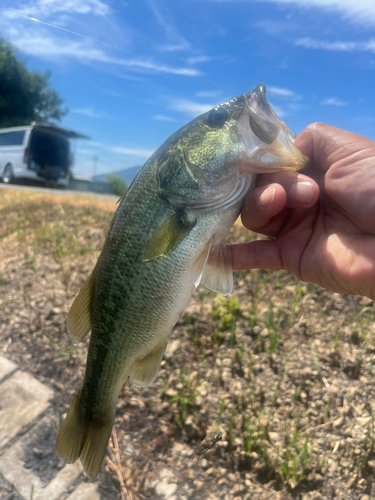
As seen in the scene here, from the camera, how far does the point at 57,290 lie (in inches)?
158

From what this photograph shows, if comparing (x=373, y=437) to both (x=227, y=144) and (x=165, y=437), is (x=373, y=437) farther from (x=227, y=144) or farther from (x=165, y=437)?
(x=227, y=144)

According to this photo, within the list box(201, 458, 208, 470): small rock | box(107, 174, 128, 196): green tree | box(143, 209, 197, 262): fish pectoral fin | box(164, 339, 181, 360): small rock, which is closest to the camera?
box(143, 209, 197, 262): fish pectoral fin

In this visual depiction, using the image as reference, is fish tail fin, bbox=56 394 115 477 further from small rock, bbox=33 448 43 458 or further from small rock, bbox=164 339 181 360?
small rock, bbox=164 339 181 360

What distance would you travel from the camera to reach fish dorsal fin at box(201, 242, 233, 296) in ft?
5.42

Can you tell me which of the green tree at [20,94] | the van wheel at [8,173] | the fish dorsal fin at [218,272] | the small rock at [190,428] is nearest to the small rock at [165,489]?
the small rock at [190,428]

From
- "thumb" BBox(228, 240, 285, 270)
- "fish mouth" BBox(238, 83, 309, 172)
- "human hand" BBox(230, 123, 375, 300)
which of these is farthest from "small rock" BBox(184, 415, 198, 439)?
"fish mouth" BBox(238, 83, 309, 172)

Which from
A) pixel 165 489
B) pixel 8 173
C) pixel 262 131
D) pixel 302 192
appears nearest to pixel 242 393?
pixel 165 489

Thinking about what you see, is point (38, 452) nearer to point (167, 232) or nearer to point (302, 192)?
point (167, 232)

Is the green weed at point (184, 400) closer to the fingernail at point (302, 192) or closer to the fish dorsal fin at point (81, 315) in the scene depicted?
the fish dorsal fin at point (81, 315)

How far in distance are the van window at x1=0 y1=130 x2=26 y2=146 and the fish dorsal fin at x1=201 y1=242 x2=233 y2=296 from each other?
64.2 feet

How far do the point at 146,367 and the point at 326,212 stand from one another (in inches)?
50.3

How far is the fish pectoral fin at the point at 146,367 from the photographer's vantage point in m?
1.68

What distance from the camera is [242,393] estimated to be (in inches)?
106

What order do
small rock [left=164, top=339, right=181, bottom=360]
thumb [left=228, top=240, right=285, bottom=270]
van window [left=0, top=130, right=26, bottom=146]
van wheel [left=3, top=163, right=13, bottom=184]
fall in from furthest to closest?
van wheel [left=3, top=163, right=13, bottom=184], van window [left=0, top=130, right=26, bottom=146], small rock [left=164, top=339, right=181, bottom=360], thumb [left=228, top=240, right=285, bottom=270]
